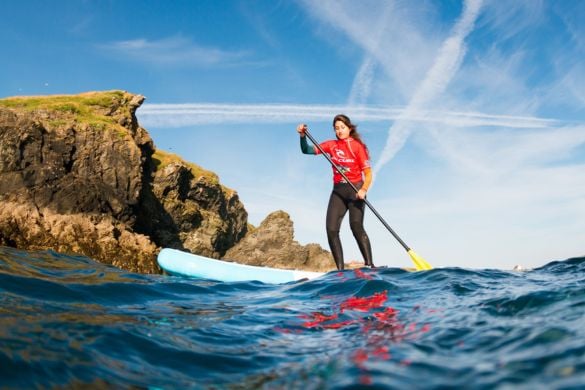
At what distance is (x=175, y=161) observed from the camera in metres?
34.3

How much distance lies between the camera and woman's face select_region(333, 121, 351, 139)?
807 centimetres

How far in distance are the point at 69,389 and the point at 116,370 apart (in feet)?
1.02

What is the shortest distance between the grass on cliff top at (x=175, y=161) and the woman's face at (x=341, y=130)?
2759cm

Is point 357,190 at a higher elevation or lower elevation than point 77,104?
lower

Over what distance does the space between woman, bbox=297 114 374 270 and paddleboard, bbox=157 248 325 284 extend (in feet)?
3.41

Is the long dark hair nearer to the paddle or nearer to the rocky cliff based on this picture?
the paddle

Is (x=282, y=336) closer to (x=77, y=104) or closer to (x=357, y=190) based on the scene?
(x=357, y=190)

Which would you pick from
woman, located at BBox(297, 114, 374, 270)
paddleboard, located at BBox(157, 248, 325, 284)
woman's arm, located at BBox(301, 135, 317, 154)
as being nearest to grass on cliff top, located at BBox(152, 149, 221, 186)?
woman's arm, located at BBox(301, 135, 317, 154)

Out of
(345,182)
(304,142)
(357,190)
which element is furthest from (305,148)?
(357,190)

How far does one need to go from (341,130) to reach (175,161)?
92.7 feet

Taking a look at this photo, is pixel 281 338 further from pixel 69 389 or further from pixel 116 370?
pixel 69 389

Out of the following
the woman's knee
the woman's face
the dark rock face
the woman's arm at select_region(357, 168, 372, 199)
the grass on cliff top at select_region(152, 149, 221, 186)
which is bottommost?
the dark rock face

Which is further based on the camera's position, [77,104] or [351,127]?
[77,104]

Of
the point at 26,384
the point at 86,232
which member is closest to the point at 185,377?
the point at 26,384
